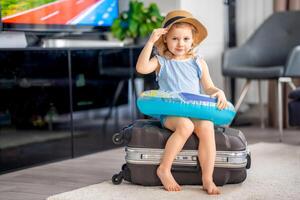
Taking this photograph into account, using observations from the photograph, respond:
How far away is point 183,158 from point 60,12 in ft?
5.05

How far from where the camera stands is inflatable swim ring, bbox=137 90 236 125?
92.4 inches

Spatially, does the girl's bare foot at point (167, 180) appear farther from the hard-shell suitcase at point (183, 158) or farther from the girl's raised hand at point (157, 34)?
the girl's raised hand at point (157, 34)

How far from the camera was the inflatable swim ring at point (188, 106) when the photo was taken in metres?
2.35

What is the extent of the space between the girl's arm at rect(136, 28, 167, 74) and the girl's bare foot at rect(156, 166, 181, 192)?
435 mm

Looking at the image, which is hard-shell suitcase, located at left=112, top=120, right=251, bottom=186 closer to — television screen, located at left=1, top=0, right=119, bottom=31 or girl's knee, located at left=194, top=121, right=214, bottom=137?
girl's knee, located at left=194, top=121, right=214, bottom=137

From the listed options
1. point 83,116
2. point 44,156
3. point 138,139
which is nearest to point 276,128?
point 83,116

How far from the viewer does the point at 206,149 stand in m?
2.35

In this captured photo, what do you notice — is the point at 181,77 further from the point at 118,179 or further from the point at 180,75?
the point at 118,179

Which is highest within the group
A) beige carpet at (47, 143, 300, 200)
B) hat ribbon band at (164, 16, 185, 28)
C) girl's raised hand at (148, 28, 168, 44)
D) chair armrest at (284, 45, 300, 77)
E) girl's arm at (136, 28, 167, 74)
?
hat ribbon band at (164, 16, 185, 28)

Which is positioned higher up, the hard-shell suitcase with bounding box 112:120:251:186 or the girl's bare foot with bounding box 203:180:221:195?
the hard-shell suitcase with bounding box 112:120:251:186

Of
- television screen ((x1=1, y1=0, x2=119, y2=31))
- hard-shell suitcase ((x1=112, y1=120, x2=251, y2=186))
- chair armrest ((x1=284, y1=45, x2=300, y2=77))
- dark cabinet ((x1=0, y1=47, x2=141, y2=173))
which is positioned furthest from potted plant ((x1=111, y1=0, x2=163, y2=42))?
hard-shell suitcase ((x1=112, y1=120, x2=251, y2=186))

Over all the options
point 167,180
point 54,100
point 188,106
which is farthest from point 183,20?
point 54,100

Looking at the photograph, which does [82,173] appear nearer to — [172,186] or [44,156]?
[44,156]

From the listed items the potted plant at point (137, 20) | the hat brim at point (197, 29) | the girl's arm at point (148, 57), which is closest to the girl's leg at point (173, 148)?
the girl's arm at point (148, 57)
